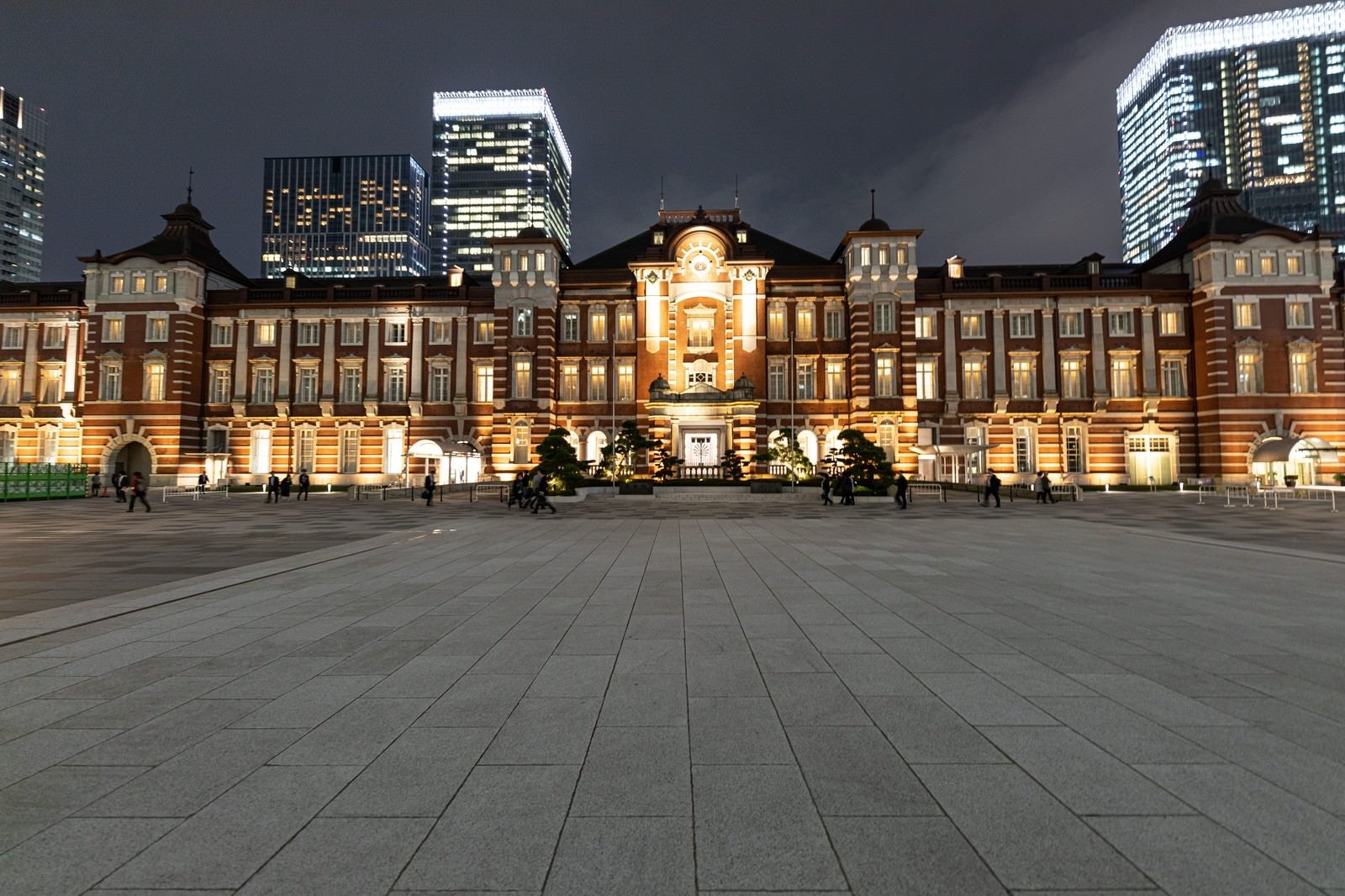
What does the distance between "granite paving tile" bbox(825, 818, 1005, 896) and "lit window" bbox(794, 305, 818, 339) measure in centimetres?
4240

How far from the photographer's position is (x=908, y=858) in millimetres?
2711

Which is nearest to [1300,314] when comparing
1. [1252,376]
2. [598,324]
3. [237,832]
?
[1252,376]

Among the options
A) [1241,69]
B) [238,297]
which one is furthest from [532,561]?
[1241,69]

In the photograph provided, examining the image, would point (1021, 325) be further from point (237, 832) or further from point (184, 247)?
point (184, 247)

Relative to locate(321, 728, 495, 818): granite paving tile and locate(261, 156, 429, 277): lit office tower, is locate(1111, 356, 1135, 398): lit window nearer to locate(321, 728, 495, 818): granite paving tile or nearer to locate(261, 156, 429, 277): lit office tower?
locate(321, 728, 495, 818): granite paving tile

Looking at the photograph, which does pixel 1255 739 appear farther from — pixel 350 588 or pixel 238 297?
pixel 238 297

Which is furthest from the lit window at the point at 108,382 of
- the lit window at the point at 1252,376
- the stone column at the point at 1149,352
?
the lit window at the point at 1252,376

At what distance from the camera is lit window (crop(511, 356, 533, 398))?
141 ft

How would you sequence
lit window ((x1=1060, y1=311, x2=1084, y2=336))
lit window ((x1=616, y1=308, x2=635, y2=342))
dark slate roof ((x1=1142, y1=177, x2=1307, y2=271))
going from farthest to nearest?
1. lit window ((x1=616, y1=308, x2=635, y2=342))
2. lit window ((x1=1060, y1=311, x2=1084, y2=336))
3. dark slate roof ((x1=1142, y1=177, x2=1307, y2=271))

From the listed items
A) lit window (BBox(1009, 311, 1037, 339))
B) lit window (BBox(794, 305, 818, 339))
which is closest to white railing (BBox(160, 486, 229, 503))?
lit window (BBox(794, 305, 818, 339))

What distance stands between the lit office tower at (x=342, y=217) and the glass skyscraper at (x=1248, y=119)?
17295 centimetres

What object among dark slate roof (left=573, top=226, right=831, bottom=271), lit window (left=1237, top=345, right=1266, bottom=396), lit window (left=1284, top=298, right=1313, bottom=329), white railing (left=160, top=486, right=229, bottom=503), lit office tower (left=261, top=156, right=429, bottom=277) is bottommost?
white railing (left=160, top=486, right=229, bottom=503)

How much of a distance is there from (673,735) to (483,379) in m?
44.3

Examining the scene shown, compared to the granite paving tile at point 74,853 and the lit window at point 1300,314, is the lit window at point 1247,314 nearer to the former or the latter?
the lit window at point 1300,314
